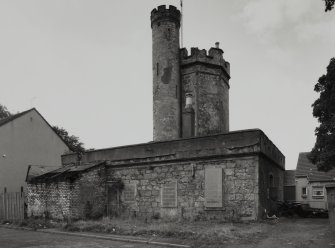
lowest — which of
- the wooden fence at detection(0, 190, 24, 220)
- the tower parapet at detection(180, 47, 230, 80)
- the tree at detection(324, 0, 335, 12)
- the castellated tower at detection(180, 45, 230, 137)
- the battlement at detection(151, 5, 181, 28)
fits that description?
the wooden fence at detection(0, 190, 24, 220)

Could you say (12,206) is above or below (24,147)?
below

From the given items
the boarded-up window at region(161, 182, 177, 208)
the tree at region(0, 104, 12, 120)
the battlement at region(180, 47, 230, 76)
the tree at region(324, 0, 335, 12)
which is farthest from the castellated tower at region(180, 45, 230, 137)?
the tree at region(0, 104, 12, 120)

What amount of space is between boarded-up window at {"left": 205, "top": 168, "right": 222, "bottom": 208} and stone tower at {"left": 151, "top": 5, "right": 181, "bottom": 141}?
8.45 m

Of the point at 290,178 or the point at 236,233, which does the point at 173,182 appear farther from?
the point at 290,178

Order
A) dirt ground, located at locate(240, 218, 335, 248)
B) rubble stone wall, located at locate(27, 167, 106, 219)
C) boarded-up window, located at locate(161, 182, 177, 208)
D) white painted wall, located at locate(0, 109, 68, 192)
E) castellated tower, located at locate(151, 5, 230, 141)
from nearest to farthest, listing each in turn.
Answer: dirt ground, located at locate(240, 218, 335, 248) < boarded-up window, located at locate(161, 182, 177, 208) < rubble stone wall, located at locate(27, 167, 106, 219) < castellated tower, located at locate(151, 5, 230, 141) < white painted wall, located at locate(0, 109, 68, 192)

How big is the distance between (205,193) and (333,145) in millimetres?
8665

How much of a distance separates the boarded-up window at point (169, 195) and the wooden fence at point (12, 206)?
318 inches

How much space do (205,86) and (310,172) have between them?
16.4 meters

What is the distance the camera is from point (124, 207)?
20.0 m

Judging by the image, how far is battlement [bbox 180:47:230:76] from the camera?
26578mm

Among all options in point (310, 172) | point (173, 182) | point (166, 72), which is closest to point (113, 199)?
point (173, 182)

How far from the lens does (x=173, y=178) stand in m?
18.3

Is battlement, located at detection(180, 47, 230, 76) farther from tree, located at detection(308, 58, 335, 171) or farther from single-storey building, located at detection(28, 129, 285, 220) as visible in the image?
single-storey building, located at detection(28, 129, 285, 220)

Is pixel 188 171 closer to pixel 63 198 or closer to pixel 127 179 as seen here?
pixel 127 179
